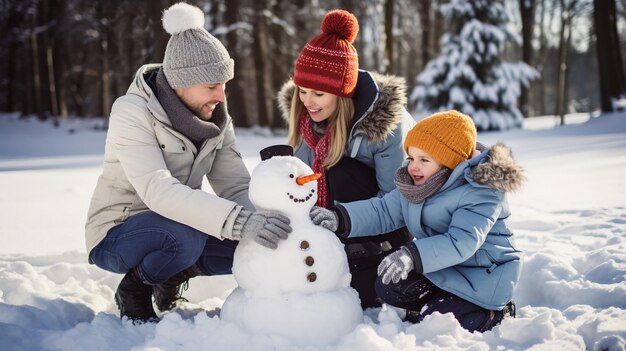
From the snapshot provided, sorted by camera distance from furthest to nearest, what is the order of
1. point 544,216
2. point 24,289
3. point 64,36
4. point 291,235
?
point 64,36 < point 544,216 < point 24,289 < point 291,235

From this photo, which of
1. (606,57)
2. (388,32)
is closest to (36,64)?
(388,32)

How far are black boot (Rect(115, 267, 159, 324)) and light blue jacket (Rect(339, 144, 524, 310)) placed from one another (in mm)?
1204

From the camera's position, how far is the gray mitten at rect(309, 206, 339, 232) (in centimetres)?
220

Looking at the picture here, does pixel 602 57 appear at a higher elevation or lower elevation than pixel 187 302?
higher

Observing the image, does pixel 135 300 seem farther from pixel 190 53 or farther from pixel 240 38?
pixel 240 38

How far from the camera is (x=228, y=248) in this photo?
251 centimetres

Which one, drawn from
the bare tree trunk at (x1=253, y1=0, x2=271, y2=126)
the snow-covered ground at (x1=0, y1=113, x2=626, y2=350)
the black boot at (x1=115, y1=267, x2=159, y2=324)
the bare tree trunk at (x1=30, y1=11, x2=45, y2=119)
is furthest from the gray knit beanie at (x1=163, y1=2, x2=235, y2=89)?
the bare tree trunk at (x1=30, y1=11, x2=45, y2=119)

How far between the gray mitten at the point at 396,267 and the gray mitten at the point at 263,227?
43cm

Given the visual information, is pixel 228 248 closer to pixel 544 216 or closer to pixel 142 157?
pixel 142 157

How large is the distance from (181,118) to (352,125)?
3.07 ft

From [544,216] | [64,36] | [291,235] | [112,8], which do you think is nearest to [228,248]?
[291,235]

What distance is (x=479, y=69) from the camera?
462 inches

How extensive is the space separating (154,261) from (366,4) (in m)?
18.5

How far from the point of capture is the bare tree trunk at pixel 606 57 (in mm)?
11539
